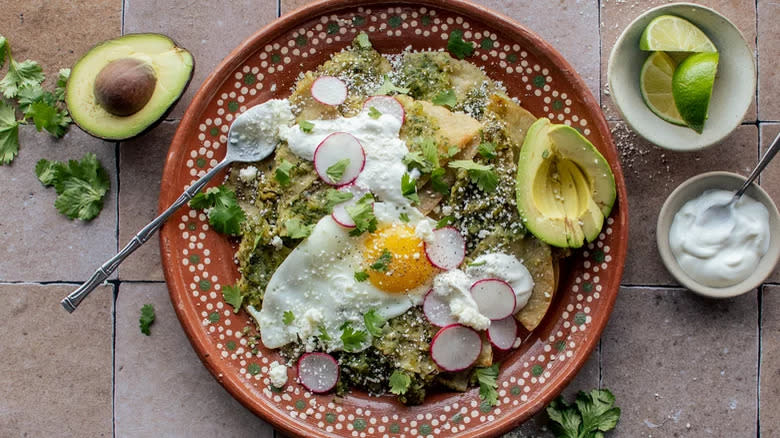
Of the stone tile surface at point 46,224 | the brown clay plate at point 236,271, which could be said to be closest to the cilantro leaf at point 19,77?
the stone tile surface at point 46,224

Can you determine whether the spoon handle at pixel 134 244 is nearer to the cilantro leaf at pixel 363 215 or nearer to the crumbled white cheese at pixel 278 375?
the cilantro leaf at pixel 363 215

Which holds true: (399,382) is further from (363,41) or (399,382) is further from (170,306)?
(363,41)

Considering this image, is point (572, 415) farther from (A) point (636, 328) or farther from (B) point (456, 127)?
(B) point (456, 127)

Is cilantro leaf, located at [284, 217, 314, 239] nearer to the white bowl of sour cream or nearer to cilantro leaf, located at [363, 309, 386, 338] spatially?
cilantro leaf, located at [363, 309, 386, 338]

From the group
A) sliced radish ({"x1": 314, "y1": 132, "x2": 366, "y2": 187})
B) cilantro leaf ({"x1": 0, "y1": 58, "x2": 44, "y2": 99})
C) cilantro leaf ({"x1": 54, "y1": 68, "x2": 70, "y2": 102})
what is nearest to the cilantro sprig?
sliced radish ({"x1": 314, "y1": 132, "x2": 366, "y2": 187})

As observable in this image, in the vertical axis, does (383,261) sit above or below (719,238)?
below

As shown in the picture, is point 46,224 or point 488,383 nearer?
point 488,383

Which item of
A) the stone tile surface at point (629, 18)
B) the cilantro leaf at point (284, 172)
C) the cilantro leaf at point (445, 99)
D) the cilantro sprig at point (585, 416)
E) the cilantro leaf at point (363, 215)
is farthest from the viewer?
the stone tile surface at point (629, 18)

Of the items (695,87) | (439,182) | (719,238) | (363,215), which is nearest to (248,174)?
(363,215)
